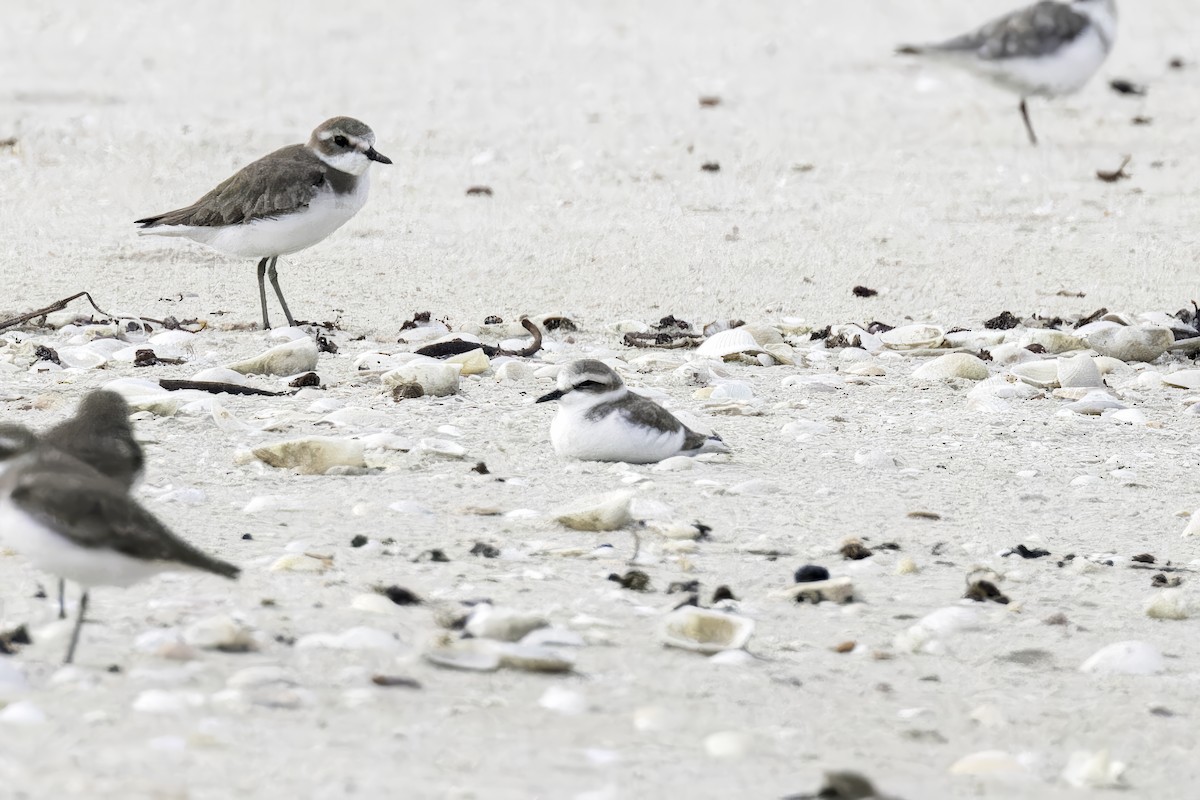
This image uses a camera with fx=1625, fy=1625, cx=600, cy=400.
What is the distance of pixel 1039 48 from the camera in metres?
12.5

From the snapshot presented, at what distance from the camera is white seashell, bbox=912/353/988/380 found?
7012mm

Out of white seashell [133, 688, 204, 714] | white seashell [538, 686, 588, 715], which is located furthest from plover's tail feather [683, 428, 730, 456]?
white seashell [133, 688, 204, 714]

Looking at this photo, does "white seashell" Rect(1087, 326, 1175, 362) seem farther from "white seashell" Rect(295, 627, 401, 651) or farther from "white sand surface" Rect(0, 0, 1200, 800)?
"white seashell" Rect(295, 627, 401, 651)

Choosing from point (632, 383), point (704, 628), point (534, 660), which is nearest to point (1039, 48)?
point (632, 383)

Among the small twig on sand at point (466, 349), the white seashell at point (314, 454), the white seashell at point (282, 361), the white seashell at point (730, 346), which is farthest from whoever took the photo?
the white seashell at point (730, 346)

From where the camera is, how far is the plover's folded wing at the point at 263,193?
7.77 meters

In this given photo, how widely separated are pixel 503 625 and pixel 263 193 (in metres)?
4.55

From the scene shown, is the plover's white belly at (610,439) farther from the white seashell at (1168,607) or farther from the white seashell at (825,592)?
the white seashell at (1168,607)

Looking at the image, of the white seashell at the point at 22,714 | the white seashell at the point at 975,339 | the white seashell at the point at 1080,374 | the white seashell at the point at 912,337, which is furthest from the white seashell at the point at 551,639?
the white seashell at the point at 975,339

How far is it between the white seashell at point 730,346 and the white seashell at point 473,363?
1.06m

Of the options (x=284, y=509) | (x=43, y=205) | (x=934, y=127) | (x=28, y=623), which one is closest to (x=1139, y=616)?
(x=284, y=509)

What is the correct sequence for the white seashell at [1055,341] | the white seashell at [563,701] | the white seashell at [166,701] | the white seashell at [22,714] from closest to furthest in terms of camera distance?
the white seashell at [22,714]
the white seashell at [166,701]
the white seashell at [563,701]
the white seashell at [1055,341]

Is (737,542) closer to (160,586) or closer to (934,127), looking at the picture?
(160,586)

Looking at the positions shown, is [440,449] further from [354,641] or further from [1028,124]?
[1028,124]
